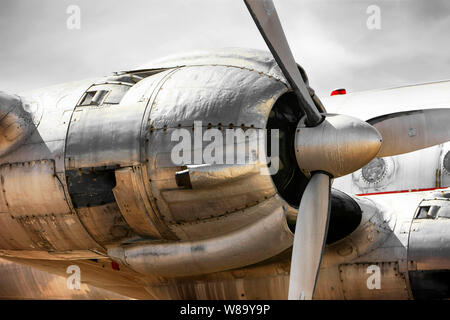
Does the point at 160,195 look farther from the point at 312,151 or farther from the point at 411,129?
the point at 411,129

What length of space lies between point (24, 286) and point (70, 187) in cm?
402

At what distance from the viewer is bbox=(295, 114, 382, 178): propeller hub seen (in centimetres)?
773

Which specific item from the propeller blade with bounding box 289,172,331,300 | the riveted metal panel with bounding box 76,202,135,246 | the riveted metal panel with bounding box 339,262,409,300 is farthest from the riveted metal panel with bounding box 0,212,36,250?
the riveted metal panel with bounding box 339,262,409,300

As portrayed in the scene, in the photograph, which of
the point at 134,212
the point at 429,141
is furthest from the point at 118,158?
the point at 429,141

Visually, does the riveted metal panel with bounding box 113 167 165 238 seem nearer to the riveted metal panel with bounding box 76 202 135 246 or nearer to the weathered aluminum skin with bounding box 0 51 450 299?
the weathered aluminum skin with bounding box 0 51 450 299

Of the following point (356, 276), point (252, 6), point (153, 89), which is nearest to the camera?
point (252, 6)

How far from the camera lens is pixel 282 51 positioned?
7863 millimetres

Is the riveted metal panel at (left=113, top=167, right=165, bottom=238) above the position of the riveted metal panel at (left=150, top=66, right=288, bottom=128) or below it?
below

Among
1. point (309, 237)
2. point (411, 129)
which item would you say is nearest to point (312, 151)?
point (309, 237)

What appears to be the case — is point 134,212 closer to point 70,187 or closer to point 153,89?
point 70,187

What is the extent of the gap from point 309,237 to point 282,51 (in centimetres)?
216

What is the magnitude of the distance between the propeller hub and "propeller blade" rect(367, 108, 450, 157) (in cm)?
159

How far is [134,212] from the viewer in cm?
780

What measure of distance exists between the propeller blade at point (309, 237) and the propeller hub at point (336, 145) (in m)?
0.22
